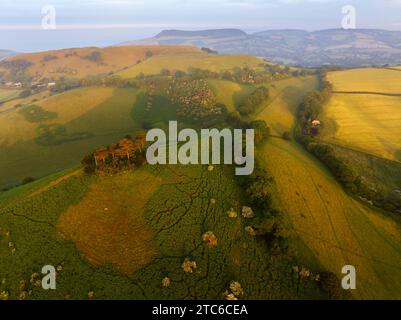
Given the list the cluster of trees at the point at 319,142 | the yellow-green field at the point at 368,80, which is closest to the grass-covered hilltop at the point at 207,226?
the cluster of trees at the point at 319,142

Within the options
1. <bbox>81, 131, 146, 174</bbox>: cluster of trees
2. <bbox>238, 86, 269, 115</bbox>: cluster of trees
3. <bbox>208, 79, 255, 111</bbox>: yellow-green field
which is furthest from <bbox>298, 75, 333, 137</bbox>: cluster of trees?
<bbox>81, 131, 146, 174</bbox>: cluster of trees

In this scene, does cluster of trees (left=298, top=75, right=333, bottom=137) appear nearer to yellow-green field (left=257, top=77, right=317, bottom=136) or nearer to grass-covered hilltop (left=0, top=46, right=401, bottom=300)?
yellow-green field (left=257, top=77, right=317, bottom=136)

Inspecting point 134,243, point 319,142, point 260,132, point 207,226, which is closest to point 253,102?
point 319,142

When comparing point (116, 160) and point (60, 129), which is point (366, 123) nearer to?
point (116, 160)

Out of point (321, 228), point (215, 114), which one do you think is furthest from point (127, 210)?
point (215, 114)
